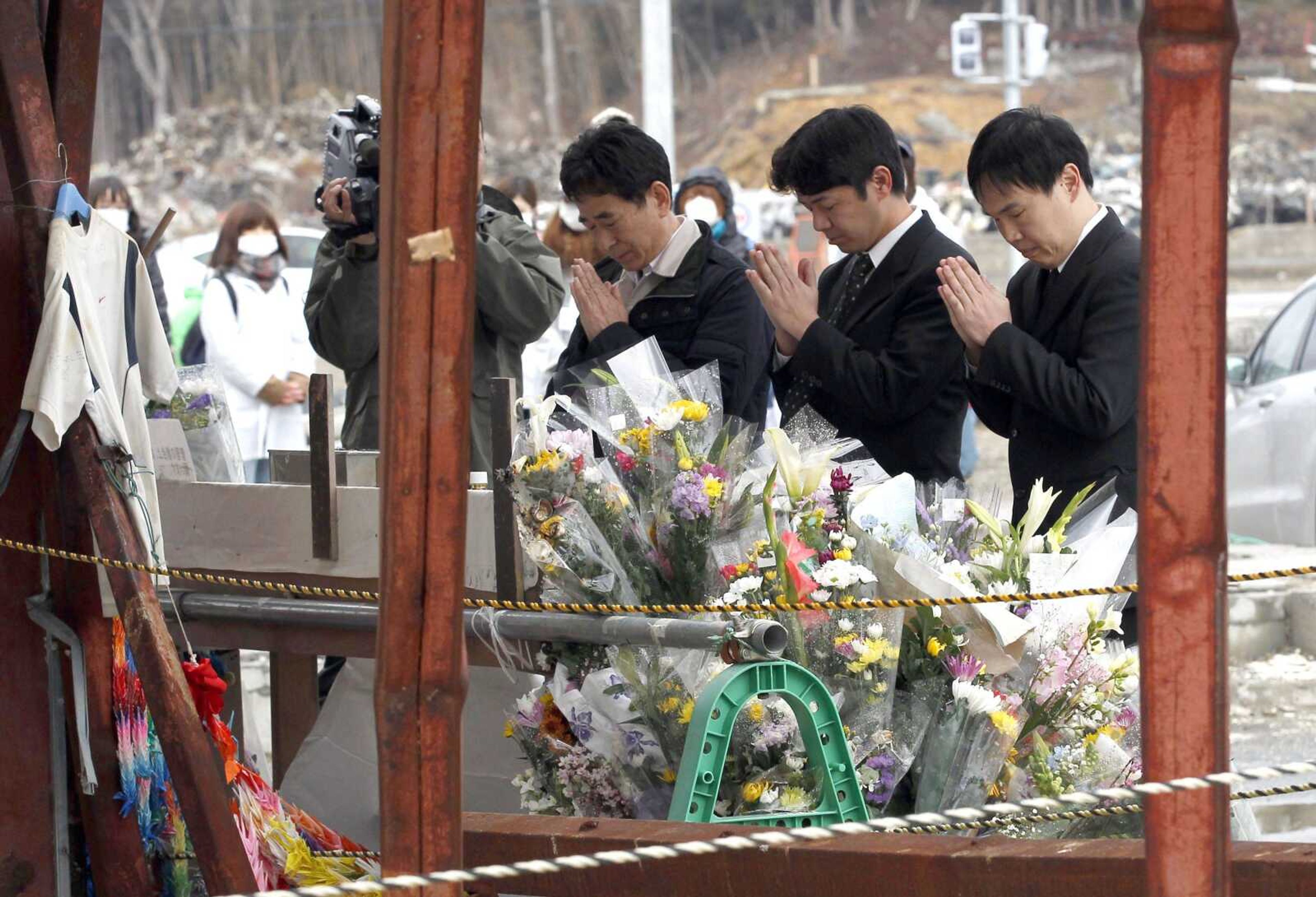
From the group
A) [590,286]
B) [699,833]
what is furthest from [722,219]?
[699,833]

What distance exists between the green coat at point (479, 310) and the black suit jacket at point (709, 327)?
1.52 ft

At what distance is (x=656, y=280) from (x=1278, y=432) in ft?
17.1

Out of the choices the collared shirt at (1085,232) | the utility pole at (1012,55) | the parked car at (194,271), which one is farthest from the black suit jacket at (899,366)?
the utility pole at (1012,55)

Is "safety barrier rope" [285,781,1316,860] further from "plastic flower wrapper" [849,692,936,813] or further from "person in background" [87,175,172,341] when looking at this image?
"person in background" [87,175,172,341]

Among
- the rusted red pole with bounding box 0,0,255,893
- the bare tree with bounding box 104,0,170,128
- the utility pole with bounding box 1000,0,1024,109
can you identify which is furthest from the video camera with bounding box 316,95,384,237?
the bare tree with bounding box 104,0,170,128

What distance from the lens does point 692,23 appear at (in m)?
41.9

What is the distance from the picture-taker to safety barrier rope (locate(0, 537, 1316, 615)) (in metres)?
2.56

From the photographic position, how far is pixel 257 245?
298 inches

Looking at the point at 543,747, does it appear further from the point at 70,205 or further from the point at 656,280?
the point at 70,205

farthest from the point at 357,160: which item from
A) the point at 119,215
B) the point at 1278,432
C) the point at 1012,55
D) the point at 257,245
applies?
the point at 1012,55

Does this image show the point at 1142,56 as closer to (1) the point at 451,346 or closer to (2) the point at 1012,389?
(1) the point at 451,346

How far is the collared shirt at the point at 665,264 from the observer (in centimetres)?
371

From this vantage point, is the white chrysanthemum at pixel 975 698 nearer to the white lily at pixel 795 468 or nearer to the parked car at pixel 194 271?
the white lily at pixel 795 468

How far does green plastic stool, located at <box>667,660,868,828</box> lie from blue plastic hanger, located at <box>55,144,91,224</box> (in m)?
1.48
